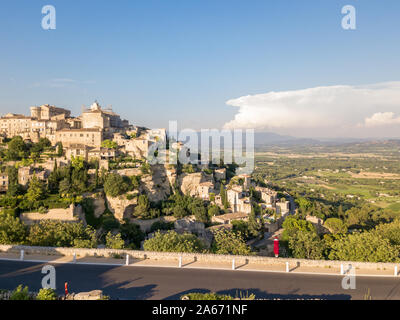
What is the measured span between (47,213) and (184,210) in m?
16.2

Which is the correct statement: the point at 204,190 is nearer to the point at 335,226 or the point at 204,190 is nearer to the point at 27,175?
the point at 335,226

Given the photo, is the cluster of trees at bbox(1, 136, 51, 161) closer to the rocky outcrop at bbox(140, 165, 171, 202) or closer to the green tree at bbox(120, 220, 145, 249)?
the rocky outcrop at bbox(140, 165, 171, 202)

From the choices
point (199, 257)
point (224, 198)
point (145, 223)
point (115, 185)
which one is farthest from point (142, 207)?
point (199, 257)

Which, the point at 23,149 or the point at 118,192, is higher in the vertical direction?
the point at 23,149

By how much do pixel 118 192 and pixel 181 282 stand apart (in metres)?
27.6

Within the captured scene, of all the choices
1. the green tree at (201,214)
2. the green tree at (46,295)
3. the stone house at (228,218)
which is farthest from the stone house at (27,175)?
the green tree at (46,295)

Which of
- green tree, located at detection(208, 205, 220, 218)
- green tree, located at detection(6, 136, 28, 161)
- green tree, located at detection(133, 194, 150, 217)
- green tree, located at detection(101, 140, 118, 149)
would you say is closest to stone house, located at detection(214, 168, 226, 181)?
green tree, located at detection(208, 205, 220, 218)

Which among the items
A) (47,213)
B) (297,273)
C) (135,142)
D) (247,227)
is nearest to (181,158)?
(135,142)

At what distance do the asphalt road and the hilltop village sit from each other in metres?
16.9

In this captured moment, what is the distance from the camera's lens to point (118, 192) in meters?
35.1

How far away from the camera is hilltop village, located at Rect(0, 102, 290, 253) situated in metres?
31.0

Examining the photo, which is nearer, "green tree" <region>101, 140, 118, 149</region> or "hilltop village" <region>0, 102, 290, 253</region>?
"hilltop village" <region>0, 102, 290, 253</region>

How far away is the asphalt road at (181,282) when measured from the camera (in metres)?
8.57

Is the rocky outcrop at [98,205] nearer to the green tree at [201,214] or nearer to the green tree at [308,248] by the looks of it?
the green tree at [201,214]
